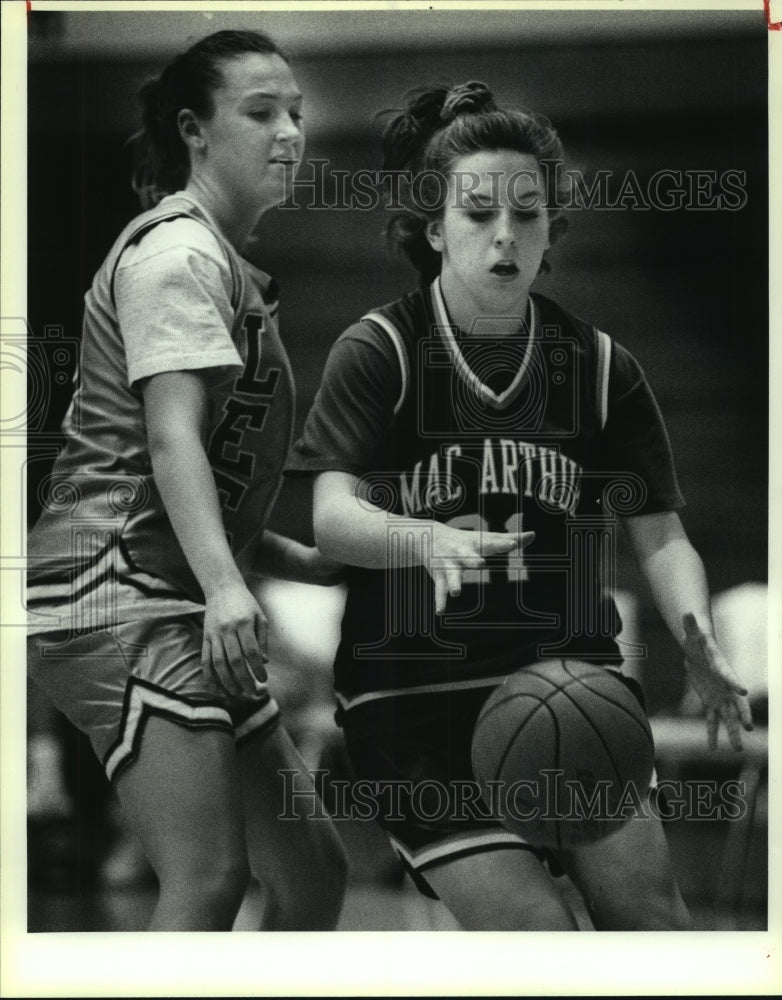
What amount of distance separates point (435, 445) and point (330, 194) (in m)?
0.90

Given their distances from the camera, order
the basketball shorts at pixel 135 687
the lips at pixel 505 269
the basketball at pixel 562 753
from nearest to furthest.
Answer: the basketball at pixel 562 753, the basketball shorts at pixel 135 687, the lips at pixel 505 269

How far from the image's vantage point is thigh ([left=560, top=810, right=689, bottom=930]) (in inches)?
169

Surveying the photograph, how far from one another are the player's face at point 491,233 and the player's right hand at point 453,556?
0.71 meters

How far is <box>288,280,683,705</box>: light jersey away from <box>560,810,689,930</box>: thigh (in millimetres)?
584

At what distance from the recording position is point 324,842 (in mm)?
4328

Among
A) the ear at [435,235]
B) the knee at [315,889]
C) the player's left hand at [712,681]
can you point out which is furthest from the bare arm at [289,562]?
the player's left hand at [712,681]

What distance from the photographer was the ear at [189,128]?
14.4 feet

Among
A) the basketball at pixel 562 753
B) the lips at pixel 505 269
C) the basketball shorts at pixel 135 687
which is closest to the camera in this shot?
the basketball at pixel 562 753

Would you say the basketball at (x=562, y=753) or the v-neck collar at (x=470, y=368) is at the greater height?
the v-neck collar at (x=470, y=368)

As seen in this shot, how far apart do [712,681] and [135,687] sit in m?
1.88

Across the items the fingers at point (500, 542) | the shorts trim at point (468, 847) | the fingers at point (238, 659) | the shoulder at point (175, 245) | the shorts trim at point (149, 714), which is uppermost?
the shoulder at point (175, 245)

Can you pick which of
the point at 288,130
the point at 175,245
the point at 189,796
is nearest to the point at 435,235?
the point at 288,130

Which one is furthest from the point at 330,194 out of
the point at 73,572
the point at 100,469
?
the point at 73,572

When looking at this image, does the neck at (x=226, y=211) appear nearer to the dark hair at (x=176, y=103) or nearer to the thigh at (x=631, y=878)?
the dark hair at (x=176, y=103)
